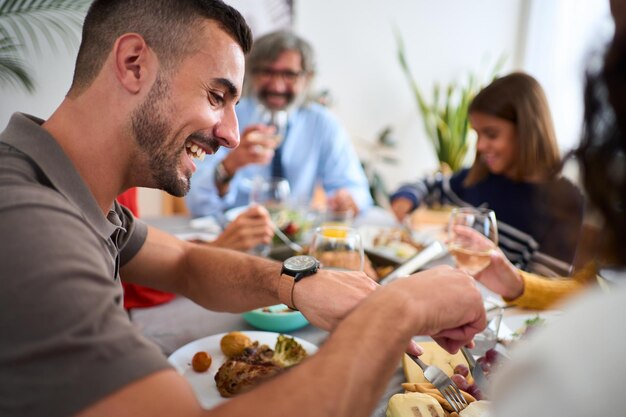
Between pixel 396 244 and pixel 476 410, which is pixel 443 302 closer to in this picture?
pixel 476 410

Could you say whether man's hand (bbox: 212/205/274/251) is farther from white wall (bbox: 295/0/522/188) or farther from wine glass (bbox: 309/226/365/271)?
white wall (bbox: 295/0/522/188)

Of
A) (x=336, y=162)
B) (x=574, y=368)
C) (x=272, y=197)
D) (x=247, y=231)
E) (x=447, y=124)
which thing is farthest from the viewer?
(x=447, y=124)

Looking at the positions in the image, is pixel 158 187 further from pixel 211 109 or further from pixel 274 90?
pixel 274 90

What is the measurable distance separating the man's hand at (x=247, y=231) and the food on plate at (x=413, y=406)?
30.8 inches

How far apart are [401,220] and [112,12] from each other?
158 centimetres

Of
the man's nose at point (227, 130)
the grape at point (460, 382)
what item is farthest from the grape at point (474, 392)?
the man's nose at point (227, 130)

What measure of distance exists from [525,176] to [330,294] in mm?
1503

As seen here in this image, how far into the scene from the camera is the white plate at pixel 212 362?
86 centimetres

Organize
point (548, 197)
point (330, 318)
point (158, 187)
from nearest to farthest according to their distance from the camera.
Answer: point (330, 318) < point (158, 187) < point (548, 197)

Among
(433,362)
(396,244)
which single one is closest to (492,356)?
(433,362)

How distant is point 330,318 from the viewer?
84cm

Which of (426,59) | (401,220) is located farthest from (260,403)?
(426,59)

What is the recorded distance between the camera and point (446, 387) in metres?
0.79

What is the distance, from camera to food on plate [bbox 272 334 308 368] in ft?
3.14
